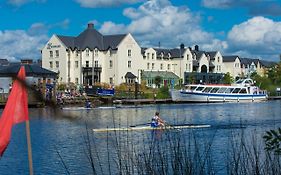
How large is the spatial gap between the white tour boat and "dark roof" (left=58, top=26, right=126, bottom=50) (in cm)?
2017

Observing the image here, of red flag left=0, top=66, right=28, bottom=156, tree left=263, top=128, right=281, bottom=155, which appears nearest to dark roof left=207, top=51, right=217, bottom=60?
tree left=263, top=128, right=281, bottom=155

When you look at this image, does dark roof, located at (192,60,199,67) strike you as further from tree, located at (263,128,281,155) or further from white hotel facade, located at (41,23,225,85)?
tree, located at (263,128,281,155)

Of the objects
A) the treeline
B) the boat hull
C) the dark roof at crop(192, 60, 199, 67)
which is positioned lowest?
the boat hull

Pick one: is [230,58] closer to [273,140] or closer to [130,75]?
[130,75]

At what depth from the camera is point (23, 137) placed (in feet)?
120

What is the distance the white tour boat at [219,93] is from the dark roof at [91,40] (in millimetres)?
20165

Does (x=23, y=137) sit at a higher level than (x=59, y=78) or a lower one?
lower

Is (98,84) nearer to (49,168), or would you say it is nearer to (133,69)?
(133,69)

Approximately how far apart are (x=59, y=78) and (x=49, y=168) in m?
83.5

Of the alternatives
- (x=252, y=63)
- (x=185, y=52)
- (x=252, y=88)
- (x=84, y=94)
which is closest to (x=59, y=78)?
(x=84, y=94)

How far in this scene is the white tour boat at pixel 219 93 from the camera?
90875mm

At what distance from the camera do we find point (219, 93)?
93.6 meters

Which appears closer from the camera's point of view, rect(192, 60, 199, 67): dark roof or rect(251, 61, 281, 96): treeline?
rect(251, 61, 281, 96): treeline

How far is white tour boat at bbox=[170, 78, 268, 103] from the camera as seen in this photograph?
90.9 m
